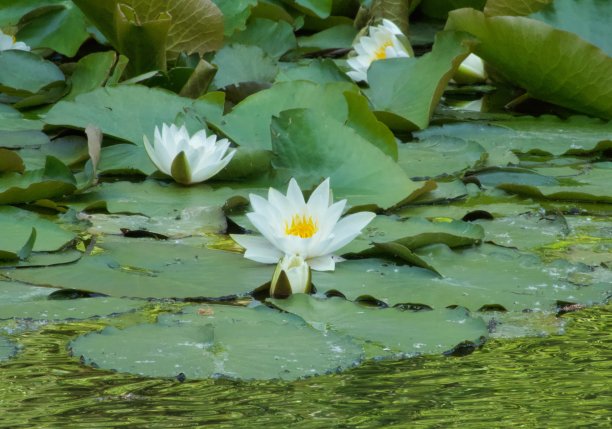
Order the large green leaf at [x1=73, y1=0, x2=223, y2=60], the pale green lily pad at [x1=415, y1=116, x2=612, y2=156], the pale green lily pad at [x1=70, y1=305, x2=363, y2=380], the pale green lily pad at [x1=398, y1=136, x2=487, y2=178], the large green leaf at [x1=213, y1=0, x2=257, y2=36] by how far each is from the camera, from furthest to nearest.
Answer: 1. the large green leaf at [x1=213, y1=0, x2=257, y2=36]
2. the large green leaf at [x1=73, y1=0, x2=223, y2=60]
3. the pale green lily pad at [x1=415, y1=116, x2=612, y2=156]
4. the pale green lily pad at [x1=398, y1=136, x2=487, y2=178]
5. the pale green lily pad at [x1=70, y1=305, x2=363, y2=380]

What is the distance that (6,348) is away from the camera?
1604 mm

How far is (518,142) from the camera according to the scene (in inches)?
121

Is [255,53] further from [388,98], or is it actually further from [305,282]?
[305,282]

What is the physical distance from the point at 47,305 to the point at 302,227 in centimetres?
50

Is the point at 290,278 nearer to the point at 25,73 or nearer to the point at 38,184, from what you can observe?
the point at 38,184

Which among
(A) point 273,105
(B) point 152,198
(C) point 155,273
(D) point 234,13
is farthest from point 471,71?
(C) point 155,273

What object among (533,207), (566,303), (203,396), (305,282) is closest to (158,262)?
(305,282)

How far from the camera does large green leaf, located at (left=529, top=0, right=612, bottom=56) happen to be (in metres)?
3.44

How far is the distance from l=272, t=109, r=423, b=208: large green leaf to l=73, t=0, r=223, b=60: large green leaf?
93 centimetres

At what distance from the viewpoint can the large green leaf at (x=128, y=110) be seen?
9.24 ft

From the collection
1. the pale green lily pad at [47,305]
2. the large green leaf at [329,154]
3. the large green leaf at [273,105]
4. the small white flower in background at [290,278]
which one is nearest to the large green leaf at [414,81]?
the large green leaf at [273,105]

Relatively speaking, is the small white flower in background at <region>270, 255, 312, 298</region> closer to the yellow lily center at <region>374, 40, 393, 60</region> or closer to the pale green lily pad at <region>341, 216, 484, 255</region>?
the pale green lily pad at <region>341, 216, 484, 255</region>

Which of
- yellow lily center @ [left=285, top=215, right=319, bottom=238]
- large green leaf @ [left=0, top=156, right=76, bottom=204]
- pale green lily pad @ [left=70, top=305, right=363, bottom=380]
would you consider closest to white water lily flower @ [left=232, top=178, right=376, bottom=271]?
yellow lily center @ [left=285, top=215, right=319, bottom=238]

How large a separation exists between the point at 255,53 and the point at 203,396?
7.21 ft
